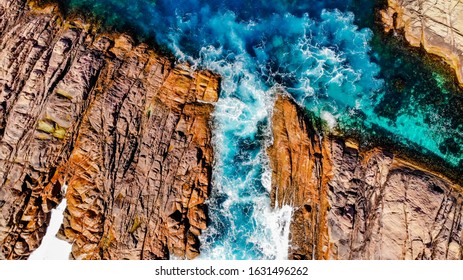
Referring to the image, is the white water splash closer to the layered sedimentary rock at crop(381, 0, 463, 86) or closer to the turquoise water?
the turquoise water

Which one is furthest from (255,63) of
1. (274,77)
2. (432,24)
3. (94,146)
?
(432,24)

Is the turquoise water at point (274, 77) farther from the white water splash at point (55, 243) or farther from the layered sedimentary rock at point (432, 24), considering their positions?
the white water splash at point (55, 243)

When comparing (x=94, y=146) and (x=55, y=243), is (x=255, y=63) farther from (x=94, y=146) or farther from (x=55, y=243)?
(x=55, y=243)

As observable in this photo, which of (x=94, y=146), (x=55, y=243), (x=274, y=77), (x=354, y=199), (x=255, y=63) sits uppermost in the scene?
(x=255, y=63)

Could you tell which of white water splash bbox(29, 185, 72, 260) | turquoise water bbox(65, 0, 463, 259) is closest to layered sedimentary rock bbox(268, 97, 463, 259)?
turquoise water bbox(65, 0, 463, 259)

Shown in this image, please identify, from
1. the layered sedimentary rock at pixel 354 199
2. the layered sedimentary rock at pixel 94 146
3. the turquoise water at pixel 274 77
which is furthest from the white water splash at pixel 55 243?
the layered sedimentary rock at pixel 354 199

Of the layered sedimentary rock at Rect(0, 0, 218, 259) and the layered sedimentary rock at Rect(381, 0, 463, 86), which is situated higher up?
the layered sedimentary rock at Rect(381, 0, 463, 86)

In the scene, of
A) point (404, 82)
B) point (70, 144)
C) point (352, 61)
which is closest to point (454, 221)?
point (404, 82)
